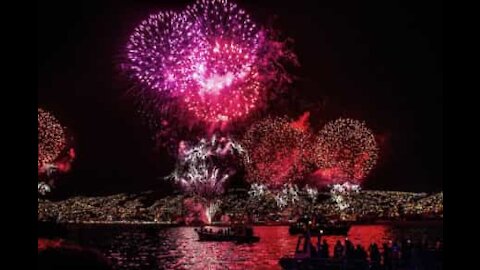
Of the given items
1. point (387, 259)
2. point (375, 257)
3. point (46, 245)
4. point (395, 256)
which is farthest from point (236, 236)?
point (46, 245)

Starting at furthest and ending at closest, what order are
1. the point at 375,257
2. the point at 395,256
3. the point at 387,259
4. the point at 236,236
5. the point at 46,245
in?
the point at 236,236 < the point at 395,256 < the point at 387,259 < the point at 375,257 < the point at 46,245

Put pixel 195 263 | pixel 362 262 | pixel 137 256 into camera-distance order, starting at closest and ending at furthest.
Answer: pixel 362 262
pixel 195 263
pixel 137 256

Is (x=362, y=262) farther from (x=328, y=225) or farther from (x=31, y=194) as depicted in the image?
(x=328, y=225)

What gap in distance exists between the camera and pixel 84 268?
2592cm

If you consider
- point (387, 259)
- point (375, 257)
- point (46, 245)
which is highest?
point (46, 245)

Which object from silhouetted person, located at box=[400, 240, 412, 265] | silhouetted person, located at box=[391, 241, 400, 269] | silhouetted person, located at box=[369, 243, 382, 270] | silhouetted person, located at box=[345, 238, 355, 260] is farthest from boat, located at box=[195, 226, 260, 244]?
silhouetted person, located at box=[369, 243, 382, 270]

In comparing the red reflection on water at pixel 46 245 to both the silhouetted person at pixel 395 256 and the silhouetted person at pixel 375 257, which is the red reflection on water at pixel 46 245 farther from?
the silhouetted person at pixel 395 256

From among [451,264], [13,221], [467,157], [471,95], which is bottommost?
[451,264]

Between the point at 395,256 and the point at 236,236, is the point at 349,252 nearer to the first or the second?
the point at 395,256

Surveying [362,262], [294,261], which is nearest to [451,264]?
[362,262]

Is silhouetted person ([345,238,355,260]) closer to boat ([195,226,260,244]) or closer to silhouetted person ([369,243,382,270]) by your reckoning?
silhouetted person ([369,243,382,270])

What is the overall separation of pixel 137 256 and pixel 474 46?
6225cm

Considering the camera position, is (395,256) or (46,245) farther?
(395,256)

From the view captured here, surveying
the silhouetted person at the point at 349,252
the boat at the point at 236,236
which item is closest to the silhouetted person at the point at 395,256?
the silhouetted person at the point at 349,252
